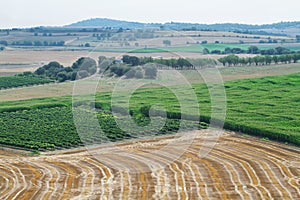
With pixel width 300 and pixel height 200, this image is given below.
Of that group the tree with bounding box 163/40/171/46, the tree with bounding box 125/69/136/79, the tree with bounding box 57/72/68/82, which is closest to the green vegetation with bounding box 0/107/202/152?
the tree with bounding box 125/69/136/79

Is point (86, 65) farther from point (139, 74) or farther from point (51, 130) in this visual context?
point (51, 130)

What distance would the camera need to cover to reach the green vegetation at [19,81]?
6712cm

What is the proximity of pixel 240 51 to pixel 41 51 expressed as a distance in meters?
42.9

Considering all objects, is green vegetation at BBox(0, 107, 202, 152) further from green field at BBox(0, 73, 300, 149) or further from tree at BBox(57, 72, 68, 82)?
tree at BBox(57, 72, 68, 82)

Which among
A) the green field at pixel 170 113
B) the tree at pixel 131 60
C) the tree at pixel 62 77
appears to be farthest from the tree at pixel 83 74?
the green field at pixel 170 113

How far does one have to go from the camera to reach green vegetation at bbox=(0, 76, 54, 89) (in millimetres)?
67125

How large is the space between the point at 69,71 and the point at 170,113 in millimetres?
36971

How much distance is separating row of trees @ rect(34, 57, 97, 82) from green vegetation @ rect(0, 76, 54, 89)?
8.22 feet

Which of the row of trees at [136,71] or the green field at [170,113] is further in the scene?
the row of trees at [136,71]

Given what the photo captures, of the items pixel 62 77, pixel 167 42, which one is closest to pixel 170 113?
pixel 167 42

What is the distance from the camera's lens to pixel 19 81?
6988cm

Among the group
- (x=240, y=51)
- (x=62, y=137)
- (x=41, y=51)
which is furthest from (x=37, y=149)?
(x=41, y=51)

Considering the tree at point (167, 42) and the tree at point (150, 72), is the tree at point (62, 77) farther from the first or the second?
the tree at point (167, 42)

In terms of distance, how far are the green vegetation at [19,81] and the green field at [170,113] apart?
14.4 meters
